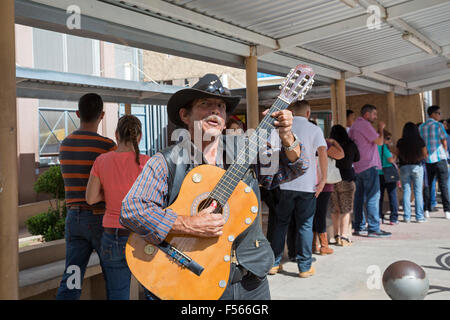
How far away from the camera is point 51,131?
1442 centimetres

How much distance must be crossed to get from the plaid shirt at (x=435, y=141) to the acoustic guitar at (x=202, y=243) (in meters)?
6.78

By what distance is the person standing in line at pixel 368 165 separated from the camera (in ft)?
21.4

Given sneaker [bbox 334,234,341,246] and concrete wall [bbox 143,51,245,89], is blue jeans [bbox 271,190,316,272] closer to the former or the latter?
sneaker [bbox 334,234,341,246]

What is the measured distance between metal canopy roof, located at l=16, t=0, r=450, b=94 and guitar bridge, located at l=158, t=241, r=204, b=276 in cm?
251

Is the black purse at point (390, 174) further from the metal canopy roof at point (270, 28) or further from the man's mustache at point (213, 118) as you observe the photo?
the man's mustache at point (213, 118)

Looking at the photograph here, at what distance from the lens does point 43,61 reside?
14828 millimetres

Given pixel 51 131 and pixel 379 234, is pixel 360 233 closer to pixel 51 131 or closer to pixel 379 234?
pixel 379 234

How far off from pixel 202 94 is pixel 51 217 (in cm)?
409

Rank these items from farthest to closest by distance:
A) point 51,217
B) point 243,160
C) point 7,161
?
point 51,217 < point 7,161 < point 243,160

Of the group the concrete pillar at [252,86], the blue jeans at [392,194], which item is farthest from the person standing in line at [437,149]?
the concrete pillar at [252,86]

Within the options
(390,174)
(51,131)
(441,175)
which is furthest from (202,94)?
(51,131)

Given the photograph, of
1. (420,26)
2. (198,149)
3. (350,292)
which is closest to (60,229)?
(350,292)

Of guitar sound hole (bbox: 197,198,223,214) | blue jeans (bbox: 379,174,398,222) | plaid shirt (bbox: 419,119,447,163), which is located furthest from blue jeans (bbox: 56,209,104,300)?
plaid shirt (bbox: 419,119,447,163)

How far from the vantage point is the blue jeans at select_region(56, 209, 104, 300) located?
10.4 feet
